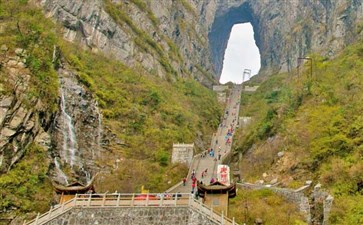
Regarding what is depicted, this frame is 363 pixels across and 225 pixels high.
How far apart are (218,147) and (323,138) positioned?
15.1 meters

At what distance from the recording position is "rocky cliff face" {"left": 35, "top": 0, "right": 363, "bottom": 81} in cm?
4562

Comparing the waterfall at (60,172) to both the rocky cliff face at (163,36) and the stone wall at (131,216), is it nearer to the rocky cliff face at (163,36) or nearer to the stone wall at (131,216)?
the rocky cliff face at (163,36)

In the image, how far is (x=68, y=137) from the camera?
97.6ft

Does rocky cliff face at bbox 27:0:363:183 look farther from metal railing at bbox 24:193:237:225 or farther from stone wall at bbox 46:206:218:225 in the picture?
stone wall at bbox 46:206:218:225

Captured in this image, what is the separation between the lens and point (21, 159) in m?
25.0

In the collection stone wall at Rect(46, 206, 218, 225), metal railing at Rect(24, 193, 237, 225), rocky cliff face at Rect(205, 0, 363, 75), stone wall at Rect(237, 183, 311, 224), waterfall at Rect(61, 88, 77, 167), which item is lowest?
stone wall at Rect(46, 206, 218, 225)

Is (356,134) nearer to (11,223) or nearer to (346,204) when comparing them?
(346,204)

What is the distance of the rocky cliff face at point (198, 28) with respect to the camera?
45.6 metres

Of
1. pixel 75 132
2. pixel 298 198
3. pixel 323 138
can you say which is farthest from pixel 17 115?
pixel 323 138

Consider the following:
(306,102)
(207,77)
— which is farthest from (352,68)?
(207,77)

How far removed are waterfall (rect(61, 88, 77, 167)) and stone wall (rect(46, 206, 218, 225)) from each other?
435 inches

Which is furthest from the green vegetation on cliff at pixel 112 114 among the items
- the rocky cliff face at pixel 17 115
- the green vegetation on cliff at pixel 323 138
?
the green vegetation on cliff at pixel 323 138

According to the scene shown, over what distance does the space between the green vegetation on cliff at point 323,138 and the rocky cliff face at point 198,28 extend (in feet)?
49.0

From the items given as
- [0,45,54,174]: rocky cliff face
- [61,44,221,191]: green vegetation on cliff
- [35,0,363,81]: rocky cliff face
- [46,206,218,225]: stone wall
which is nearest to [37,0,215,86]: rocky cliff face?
[35,0,363,81]: rocky cliff face
